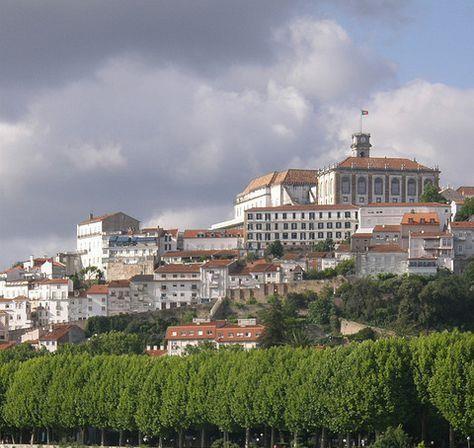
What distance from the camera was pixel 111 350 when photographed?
342 ft

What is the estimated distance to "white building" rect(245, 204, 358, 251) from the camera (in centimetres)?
13250

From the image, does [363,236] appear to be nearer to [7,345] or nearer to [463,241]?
[463,241]

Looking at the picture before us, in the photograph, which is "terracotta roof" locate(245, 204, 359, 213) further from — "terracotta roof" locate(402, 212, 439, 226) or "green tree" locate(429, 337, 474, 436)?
"green tree" locate(429, 337, 474, 436)

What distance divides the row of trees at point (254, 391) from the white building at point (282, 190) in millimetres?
56404

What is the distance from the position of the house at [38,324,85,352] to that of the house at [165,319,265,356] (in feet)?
30.4

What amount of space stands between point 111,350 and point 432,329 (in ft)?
71.8

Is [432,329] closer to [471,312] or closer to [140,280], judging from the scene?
[471,312]

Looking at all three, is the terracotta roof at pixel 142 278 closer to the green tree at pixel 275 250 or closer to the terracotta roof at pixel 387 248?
the green tree at pixel 275 250

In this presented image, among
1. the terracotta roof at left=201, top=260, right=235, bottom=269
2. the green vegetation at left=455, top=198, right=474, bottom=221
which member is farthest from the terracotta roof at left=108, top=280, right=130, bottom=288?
the green vegetation at left=455, top=198, right=474, bottom=221

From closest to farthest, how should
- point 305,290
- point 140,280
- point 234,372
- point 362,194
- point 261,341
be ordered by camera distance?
point 234,372, point 261,341, point 305,290, point 140,280, point 362,194

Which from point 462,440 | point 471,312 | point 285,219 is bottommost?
point 462,440

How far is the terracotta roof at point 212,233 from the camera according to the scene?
136125 mm

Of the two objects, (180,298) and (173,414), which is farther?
(180,298)

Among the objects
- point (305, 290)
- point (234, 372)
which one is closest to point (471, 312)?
point (305, 290)
